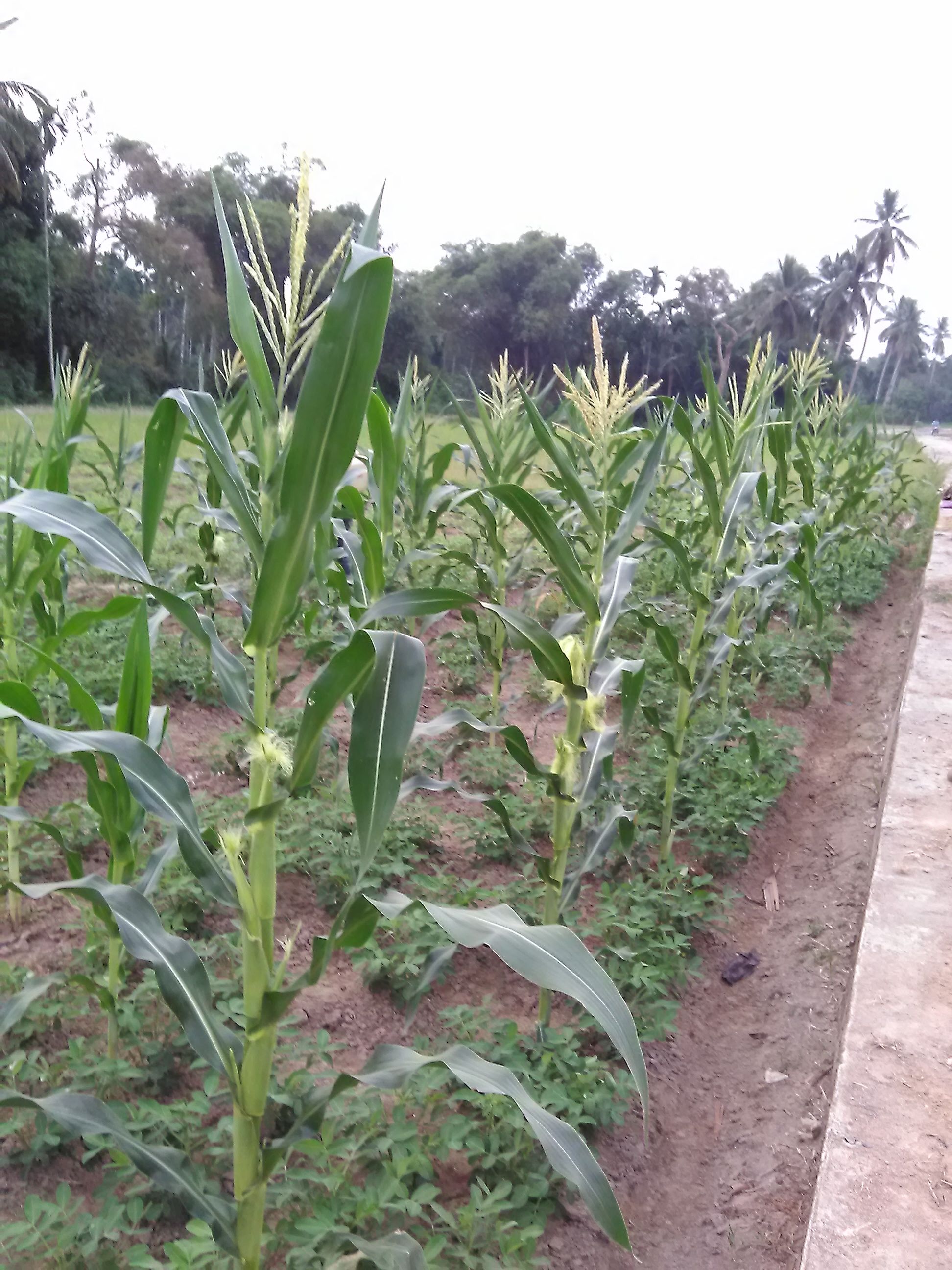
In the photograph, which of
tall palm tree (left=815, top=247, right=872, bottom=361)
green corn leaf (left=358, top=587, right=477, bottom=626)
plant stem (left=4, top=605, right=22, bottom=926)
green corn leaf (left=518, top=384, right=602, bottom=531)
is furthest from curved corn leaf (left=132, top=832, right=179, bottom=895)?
tall palm tree (left=815, top=247, right=872, bottom=361)

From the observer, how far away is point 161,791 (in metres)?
1.09

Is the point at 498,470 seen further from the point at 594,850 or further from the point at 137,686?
the point at 137,686

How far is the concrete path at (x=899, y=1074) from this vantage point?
1.32m

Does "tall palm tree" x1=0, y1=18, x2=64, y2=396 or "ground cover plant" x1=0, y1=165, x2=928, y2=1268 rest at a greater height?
"tall palm tree" x1=0, y1=18, x2=64, y2=396

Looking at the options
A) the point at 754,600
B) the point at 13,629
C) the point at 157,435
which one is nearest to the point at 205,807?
the point at 13,629

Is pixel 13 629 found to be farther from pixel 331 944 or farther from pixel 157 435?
pixel 331 944

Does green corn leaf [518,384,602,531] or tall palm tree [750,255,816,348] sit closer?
green corn leaf [518,384,602,531]

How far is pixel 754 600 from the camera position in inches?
149

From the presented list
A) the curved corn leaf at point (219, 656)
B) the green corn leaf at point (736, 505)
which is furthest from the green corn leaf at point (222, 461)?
the green corn leaf at point (736, 505)

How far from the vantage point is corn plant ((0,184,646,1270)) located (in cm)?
94

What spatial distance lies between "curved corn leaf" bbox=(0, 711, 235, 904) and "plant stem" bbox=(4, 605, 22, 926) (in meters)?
0.92

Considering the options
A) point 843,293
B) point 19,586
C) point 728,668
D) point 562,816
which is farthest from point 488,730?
point 843,293

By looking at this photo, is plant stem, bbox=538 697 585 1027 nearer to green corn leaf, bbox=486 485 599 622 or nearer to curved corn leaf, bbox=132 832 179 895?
green corn leaf, bbox=486 485 599 622

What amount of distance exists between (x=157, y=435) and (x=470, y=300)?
51.0ft
